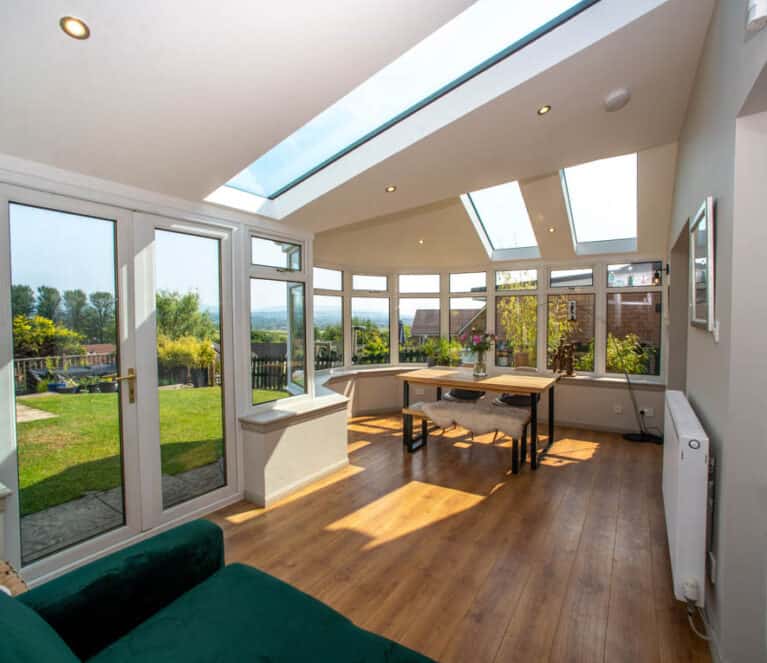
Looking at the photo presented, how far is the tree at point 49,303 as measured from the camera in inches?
87.1

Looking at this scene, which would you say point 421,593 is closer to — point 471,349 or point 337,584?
point 337,584

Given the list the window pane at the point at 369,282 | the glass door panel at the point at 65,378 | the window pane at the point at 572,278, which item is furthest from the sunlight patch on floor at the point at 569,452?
the glass door panel at the point at 65,378

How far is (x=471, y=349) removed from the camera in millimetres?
4562

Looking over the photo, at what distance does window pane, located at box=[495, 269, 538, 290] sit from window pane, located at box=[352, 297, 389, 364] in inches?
70.5

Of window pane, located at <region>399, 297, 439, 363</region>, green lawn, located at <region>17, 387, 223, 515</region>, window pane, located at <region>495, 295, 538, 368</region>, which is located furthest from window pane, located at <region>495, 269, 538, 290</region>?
green lawn, located at <region>17, 387, 223, 515</region>

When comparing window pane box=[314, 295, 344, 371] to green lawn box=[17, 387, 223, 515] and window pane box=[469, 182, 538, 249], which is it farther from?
green lawn box=[17, 387, 223, 515]

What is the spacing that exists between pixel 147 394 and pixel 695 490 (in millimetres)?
3097

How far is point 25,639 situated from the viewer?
2.90 feet

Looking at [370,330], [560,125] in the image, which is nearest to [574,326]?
[370,330]

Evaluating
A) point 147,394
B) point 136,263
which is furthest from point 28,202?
point 147,394

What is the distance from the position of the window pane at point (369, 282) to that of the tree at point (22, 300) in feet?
14.0

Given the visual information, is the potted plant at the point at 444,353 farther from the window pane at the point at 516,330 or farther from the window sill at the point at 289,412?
the window sill at the point at 289,412

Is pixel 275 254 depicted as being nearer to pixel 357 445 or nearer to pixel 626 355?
pixel 357 445

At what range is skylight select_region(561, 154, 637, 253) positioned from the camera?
4.16m
